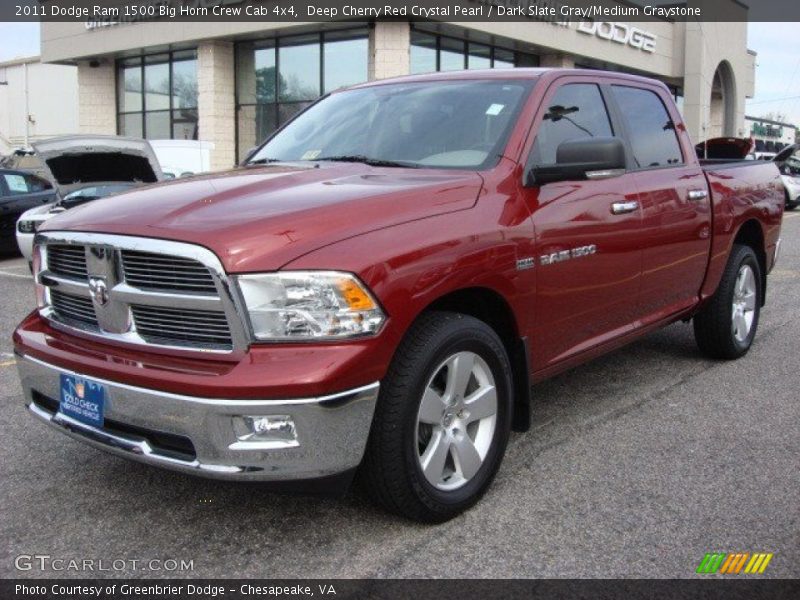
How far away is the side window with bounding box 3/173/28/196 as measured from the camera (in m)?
13.0

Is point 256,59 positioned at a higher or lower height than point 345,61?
higher

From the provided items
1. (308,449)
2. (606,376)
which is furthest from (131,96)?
(308,449)

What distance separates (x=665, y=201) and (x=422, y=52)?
17.2 metres

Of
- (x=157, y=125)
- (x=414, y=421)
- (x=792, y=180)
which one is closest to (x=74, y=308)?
(x=414, y=421)

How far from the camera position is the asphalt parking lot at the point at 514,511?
9.64ft

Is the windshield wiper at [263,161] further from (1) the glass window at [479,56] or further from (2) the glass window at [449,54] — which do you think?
(1) the glass window at [479,56]

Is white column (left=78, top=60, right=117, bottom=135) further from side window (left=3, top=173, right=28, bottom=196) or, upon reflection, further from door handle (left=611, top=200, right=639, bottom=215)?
door handle (left=611, top=200, right=639, bottom=215)

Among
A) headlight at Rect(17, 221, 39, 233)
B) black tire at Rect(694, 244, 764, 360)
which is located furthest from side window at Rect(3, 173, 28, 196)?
black tire at Rect(694, 244, 764, 360)

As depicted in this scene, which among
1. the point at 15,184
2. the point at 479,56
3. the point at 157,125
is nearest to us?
the point at 15,184

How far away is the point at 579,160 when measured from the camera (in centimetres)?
356

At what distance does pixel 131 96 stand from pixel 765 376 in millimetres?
23912

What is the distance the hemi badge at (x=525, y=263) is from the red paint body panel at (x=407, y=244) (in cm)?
2

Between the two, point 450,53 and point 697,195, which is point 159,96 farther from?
point 697,195

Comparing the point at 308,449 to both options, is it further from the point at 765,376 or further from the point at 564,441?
the point at 765,376
